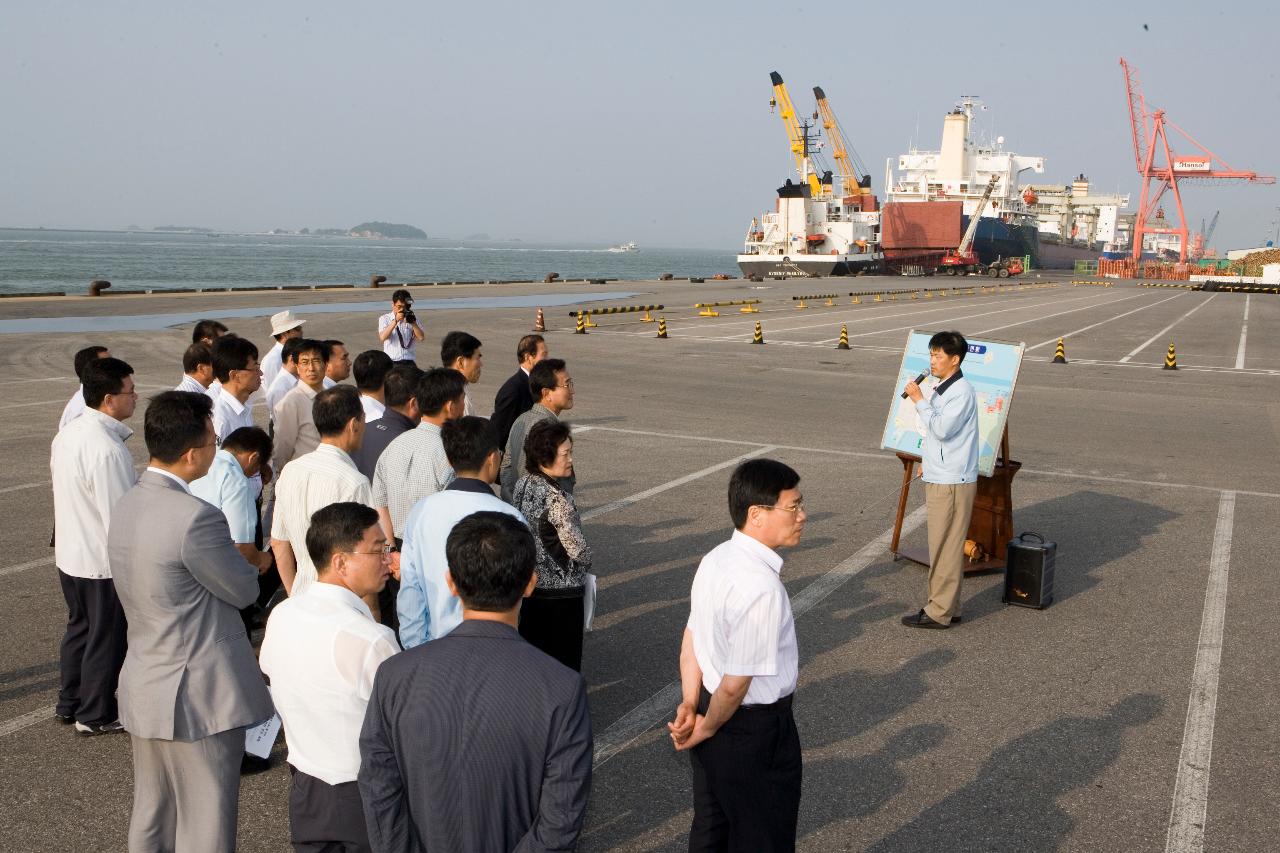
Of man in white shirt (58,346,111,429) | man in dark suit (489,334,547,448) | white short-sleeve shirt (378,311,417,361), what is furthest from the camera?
white short-sleeve shirt (378,311,417,361)

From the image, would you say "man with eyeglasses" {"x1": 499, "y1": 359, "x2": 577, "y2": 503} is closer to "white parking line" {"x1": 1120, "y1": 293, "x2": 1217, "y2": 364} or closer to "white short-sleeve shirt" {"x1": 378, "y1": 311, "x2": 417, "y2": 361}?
"white short-sleeve shirt" {"x1": 378, "y1": 311, "x2": 417, "y2": 361}

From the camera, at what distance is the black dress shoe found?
Result: 7207mm

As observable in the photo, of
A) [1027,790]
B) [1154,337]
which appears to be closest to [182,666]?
[1027,790]

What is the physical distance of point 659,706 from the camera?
588 cm

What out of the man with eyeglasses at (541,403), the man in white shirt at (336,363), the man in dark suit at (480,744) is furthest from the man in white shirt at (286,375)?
the man in dark suit at (480,744)

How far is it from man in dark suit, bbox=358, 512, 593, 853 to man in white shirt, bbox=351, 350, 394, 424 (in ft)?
14.7

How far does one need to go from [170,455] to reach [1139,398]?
1782 cm

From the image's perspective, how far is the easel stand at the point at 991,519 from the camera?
8.52m

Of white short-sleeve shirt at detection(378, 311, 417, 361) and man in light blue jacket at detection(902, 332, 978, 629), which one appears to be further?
white short-sleeve shirt at detection(378, 311, 417, 361)

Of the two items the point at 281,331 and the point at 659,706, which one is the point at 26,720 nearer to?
the point at 659,706

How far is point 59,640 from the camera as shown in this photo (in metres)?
6.72

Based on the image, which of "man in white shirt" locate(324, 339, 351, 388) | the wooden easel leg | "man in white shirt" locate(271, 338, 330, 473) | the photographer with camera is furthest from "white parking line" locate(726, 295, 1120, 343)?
"man in white shirt" locate(271, 338, 330, 473)

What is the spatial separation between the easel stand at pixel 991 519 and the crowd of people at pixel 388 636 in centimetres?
401

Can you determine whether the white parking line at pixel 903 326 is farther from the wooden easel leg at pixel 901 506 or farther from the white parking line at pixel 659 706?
the white parking line at pixel 659 706
